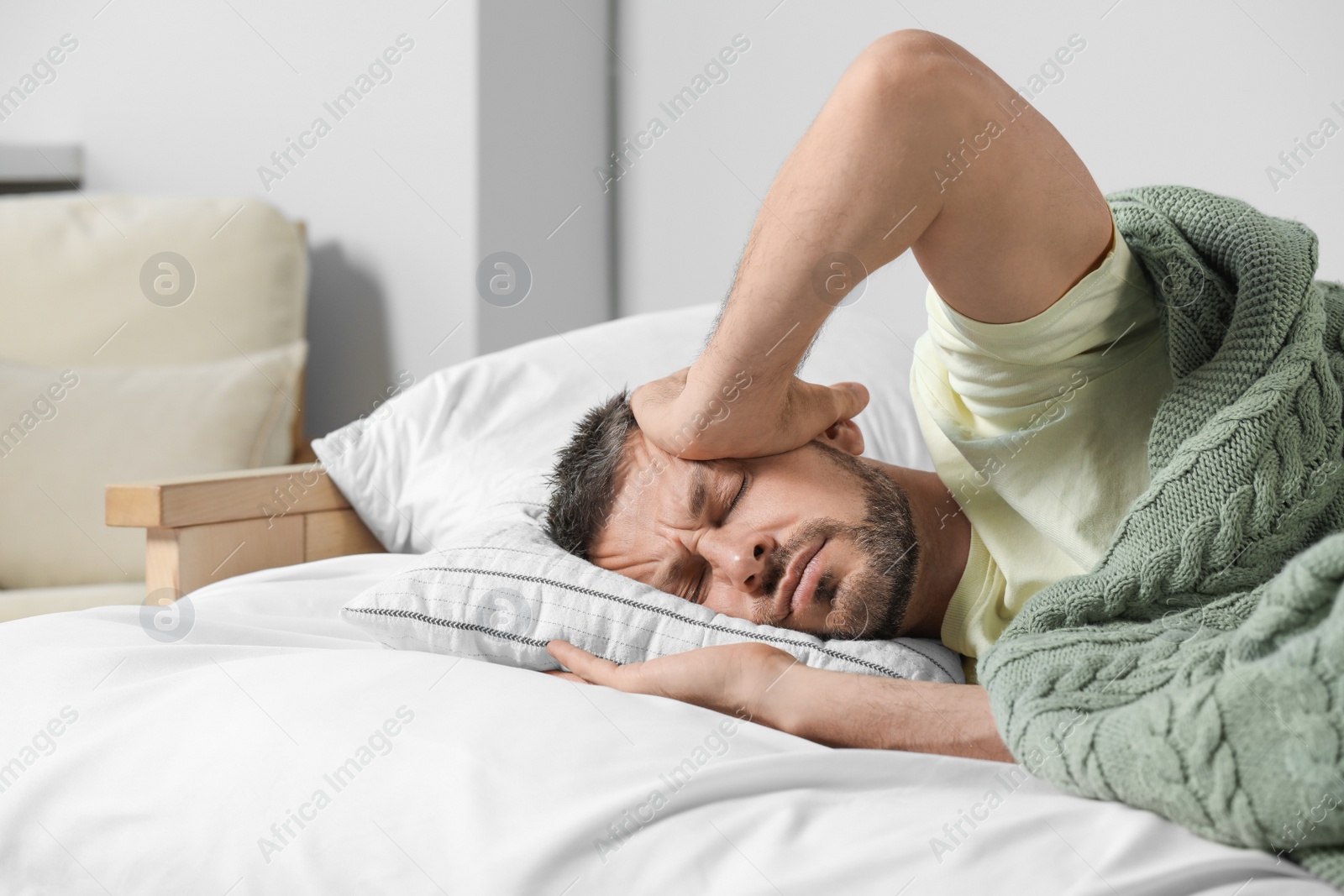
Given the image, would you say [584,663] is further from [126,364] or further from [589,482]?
[126,364]

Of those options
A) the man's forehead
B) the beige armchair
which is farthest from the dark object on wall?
the man's forehead

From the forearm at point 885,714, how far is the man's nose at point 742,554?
0.20m

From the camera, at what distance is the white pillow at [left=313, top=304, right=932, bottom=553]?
150 centimetres

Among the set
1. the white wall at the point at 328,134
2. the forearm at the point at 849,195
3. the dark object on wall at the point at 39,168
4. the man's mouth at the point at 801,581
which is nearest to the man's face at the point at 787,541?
the man's mouth at the point at 801,581

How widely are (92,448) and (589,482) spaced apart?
1.05 meters

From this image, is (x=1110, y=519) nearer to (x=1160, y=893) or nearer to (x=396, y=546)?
(x=1160, y=893)

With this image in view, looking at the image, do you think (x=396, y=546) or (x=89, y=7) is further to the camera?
(x=89, y=7)

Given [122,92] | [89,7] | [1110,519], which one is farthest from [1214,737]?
[89,7]

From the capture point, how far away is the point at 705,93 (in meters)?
2.04

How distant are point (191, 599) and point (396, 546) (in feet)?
1.27

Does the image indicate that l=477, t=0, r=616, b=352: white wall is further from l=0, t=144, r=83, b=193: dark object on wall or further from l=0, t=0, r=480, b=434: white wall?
l=0, t=144, r=83, b=193: dark object on wall

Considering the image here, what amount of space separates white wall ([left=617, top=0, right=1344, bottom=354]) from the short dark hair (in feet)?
2.05

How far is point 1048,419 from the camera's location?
95cm

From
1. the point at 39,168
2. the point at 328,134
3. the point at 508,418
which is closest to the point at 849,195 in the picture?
the point at 508,418
